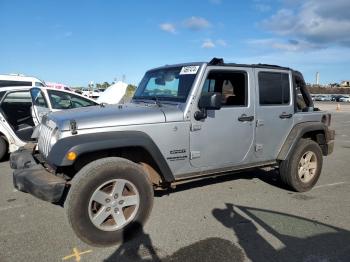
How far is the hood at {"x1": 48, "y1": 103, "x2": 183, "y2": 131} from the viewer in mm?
3938

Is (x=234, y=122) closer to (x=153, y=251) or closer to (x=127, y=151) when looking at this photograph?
(x=127, y=151)

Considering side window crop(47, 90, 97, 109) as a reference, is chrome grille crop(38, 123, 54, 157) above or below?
below

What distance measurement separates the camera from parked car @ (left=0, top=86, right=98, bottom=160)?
7.90 metres

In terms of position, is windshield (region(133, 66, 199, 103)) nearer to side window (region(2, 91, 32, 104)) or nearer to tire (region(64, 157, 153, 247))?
tire (region(64, 157, 153, 247))

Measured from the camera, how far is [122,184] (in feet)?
13.1

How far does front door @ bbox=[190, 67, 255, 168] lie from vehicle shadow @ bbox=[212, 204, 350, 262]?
742mm

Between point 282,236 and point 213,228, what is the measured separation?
0.78 metres

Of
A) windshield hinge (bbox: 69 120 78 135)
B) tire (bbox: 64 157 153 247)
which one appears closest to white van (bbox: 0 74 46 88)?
windshield hinge (bbox: 69 120 78 135)

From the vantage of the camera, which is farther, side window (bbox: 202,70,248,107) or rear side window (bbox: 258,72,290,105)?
rear side window (bbox: 258,72,290,105)

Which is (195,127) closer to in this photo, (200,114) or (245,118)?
(200,114)

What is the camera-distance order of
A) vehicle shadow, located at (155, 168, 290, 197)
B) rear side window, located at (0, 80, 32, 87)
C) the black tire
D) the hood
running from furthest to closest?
rear side window, located at (0, 80, 32, 87) → the black tire → vehicle shadow, located at (155, 168, 290, 197) → the hood

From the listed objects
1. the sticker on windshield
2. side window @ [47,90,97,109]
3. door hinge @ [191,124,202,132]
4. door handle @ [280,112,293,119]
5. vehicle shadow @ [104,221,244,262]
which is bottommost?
vehicle shadow @ [104,221,244,262]

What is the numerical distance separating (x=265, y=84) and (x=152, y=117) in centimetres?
203

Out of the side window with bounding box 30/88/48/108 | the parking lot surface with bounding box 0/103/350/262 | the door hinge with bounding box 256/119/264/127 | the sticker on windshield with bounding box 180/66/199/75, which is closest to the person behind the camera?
the parking lot surface with bounding box 0/103/350/262
